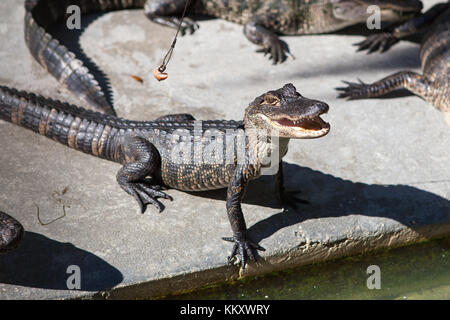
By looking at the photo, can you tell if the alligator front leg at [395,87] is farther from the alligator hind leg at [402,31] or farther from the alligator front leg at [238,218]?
the alligator front leg at [238,218]

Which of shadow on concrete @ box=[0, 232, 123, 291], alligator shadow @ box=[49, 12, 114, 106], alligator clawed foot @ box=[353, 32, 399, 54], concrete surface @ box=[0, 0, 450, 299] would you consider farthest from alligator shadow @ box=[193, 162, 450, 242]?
alligator clawed foot @ box=[353, 32, 399, 54]

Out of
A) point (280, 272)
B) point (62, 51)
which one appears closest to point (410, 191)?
point (280, 272)

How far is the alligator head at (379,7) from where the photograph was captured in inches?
248

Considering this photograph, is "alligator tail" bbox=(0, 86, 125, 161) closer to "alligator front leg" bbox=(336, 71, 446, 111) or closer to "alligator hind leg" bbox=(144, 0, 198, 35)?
"alligator hind leg" bbox=(144, 0, 198, 35)

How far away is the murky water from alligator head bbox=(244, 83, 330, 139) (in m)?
1.14

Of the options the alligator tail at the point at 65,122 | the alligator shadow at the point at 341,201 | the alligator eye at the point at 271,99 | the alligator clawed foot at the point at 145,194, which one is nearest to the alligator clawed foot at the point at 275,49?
the alligator shadow at the point at 341,201

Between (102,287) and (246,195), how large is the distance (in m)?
1.36

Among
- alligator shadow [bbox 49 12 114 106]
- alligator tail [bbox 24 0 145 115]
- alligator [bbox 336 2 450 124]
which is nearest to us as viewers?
alligator tail [bbox 24 0 145 115]

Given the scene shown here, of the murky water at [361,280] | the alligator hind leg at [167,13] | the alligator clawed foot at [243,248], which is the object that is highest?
the alligator hind leg at [167,13]

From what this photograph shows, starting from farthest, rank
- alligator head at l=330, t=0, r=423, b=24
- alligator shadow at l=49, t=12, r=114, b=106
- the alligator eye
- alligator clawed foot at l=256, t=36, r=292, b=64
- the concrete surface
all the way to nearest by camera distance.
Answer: alligator head at l=330, t=0, r=423, b=24
alligator clawed foot at l=256, t=36, r=292, b=64
alligator shadow at l=49, t=12, r=114, b=106
the concrete surface
the alligator eye

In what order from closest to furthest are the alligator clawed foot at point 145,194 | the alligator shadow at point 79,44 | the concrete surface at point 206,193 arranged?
the concrete surface at point 206,193, the alligator clawed foot at point 145,194, the alligator shadow at point 79,44

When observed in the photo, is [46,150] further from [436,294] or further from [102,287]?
[436,294]

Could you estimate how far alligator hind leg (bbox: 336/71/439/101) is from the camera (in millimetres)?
5531

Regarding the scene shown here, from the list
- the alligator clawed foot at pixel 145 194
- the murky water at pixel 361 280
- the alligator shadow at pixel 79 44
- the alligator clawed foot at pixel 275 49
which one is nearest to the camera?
the murky water at pixel 361 280
